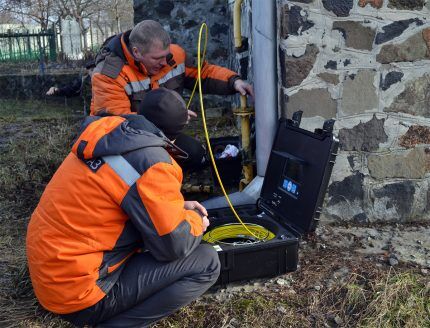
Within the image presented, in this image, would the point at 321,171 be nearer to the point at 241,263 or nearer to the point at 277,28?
the point at 241,263

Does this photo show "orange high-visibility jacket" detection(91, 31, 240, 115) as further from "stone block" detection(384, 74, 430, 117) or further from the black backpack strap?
"stone block" detection(384, 74, 430, 117)

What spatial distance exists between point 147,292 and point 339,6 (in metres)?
2.17

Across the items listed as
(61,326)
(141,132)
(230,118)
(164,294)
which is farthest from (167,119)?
(230,118)

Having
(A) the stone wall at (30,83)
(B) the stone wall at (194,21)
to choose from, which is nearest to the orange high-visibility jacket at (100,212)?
(B) the stone wall at (194,21)

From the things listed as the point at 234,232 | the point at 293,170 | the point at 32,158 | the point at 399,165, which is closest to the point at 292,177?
the point at 293,170

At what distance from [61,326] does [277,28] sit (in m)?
2.34

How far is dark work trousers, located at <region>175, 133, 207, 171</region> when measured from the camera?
463 centimetres

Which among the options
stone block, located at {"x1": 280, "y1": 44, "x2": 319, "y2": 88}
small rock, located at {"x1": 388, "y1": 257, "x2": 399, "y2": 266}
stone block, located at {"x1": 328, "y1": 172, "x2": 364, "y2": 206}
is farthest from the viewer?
stone block, located at {"x1": 328, "y1": 172, "x2": 364, "y2": 206}

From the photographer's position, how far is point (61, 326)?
2.88 m

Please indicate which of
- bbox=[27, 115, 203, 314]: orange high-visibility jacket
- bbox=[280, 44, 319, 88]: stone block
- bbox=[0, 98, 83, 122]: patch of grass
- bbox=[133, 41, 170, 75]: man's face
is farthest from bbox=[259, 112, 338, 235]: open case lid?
bbox=[0, 98, 83, 122]: patch of grass

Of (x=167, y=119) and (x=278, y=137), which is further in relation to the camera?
(x=278, y=137)

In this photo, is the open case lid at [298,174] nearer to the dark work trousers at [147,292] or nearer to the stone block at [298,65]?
the stone block at [298,65]

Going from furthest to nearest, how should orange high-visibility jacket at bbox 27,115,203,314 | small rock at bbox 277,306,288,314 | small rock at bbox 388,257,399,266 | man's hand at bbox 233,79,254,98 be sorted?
man's hand at bbox 233,79,254,98 → small rock at bbox 388,257,399,266 → small rock at bbox 277,306,288,314 → orange high-visibility jacket at bbox 27,115,203,314

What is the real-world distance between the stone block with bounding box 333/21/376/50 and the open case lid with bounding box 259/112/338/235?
61 cm
